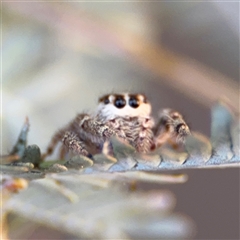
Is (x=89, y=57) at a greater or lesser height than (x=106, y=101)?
greater

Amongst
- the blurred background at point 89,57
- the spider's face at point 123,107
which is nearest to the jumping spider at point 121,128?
the spider's face at point 123,107

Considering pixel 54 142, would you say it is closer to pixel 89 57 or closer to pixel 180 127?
pixel 180 127

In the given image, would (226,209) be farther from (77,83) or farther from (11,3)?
(11,3)

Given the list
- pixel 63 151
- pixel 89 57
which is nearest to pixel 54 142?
pixel 63 151

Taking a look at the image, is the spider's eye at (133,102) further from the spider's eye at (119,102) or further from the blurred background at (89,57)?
the blurred background at (89,57)

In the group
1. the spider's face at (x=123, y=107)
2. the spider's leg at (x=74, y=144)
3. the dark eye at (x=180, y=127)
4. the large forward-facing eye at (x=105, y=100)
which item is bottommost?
the spider's leg at (x=74, y=144)

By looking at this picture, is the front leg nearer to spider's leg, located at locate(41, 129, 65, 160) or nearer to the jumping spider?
the jumping spider

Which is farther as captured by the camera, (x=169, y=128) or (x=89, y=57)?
(x=89, y=57)

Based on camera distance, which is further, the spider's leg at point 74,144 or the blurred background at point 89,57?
the blurred background at point 89,57
